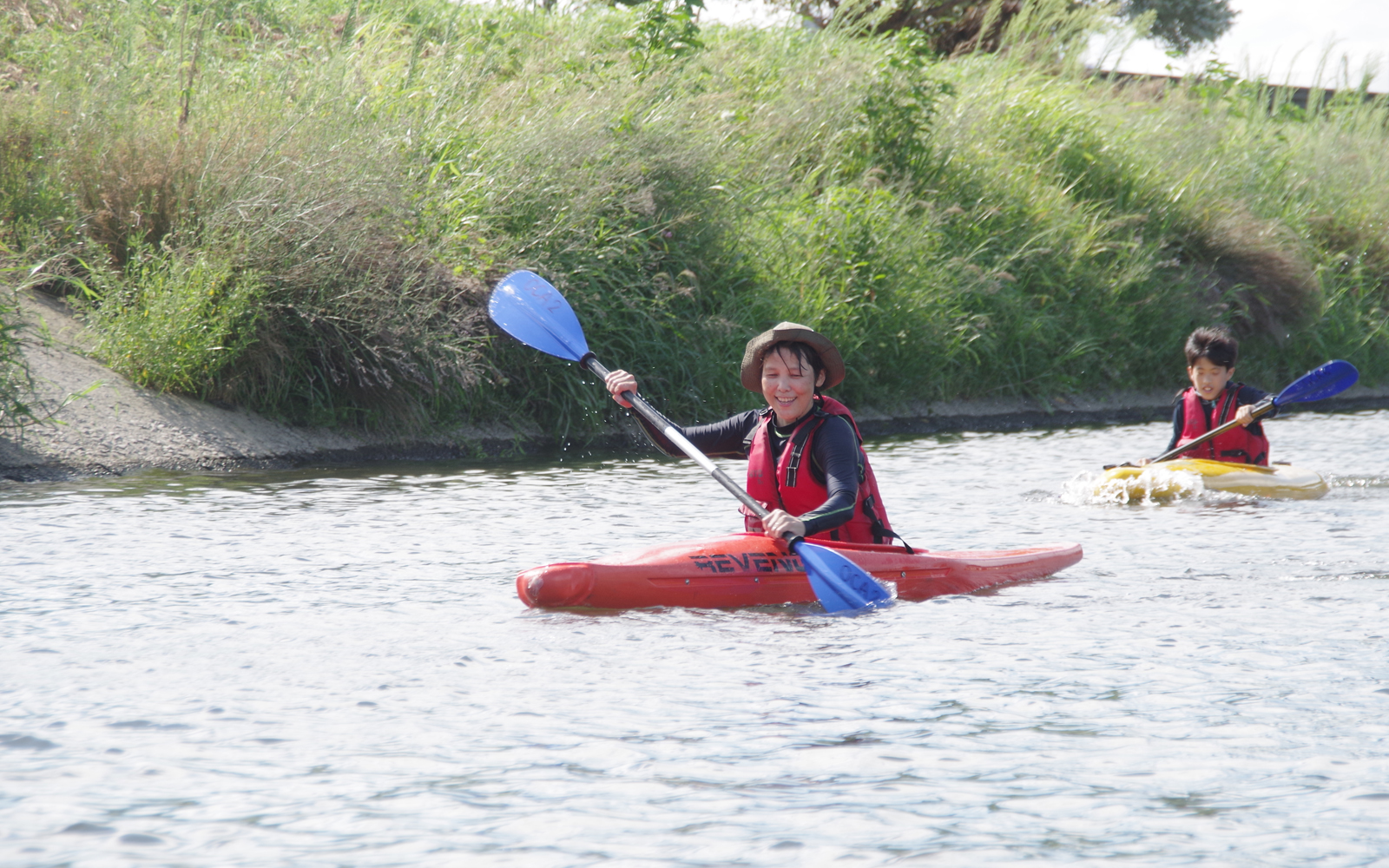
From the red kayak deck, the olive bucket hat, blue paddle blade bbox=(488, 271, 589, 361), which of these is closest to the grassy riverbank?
blue paddle blade bbox=(488, 271, 589, 361)

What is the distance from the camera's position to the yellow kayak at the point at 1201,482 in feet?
23.3

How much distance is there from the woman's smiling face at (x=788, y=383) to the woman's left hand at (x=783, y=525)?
42cm

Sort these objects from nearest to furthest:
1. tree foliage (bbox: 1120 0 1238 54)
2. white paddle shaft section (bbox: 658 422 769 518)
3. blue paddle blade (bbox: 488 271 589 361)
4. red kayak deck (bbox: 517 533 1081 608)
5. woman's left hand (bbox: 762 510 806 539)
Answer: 1. red kayak deck (bbox: 517 533 1081 608)
2. woman's left hand (bbox: 762 510 806 539)
3. white paddle shaft section (bbox: 658 422 769 518)
4. blue paddle blade (bbox: 488 271 589 361)
5. tree foliage (bbox: 1120 0 1238 54)

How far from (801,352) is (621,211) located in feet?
16.9

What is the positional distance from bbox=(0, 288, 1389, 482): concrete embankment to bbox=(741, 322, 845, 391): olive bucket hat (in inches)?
148

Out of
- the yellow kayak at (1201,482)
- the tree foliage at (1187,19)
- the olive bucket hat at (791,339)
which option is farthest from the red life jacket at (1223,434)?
the tree foliage at (1187,19)

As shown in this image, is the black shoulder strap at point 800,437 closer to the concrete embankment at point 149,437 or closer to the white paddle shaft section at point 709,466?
the white paddle shaft section at point 709,466

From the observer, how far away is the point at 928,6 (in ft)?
57.6

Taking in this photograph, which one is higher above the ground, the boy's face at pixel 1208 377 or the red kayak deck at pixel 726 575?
the boy's face at pixel 1208 377

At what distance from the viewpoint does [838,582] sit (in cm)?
444

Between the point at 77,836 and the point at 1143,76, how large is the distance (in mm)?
16457

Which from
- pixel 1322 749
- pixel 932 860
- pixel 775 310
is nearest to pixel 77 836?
pixel 932 860

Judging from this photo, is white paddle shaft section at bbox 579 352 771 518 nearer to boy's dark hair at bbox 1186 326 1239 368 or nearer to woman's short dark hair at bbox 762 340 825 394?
woman's short dark hair at bbox 762 340 825 394

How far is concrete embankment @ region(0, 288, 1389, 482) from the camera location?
729 centimetres
